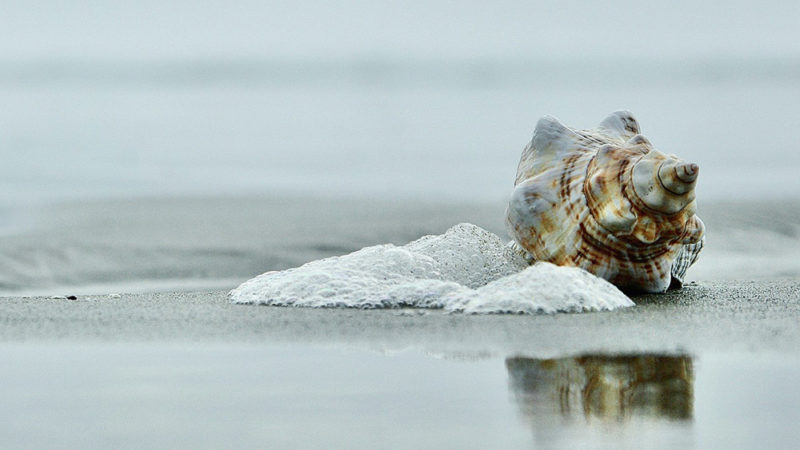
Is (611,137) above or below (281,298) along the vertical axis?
above

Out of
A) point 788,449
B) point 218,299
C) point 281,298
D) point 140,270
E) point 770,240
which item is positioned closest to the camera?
point 788,449

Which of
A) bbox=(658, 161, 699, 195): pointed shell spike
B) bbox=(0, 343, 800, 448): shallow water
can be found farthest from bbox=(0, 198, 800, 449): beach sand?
bbox=(658, 161, 699, 195): pointed shell spike

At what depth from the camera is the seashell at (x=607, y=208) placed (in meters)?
4.06

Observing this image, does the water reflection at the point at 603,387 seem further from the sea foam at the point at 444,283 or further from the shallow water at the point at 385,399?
the sea foam at the point at 444,283

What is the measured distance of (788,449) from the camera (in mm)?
1985

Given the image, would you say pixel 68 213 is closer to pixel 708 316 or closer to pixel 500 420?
pixel 708 316

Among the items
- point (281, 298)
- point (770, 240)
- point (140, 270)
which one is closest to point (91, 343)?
point (281, 298)

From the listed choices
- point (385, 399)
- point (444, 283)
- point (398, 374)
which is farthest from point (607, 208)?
point (385, 399)

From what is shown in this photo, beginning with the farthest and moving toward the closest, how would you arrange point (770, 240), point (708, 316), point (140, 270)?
point (770, 240)
point (140, 270)
point (708, 316)

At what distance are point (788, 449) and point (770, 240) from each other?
228 inches

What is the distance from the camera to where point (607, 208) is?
13.7 feet

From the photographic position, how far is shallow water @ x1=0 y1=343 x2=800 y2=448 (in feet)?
6.82

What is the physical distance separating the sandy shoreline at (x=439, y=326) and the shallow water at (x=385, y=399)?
162 mm

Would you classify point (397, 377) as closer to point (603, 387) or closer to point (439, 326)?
point (603, 387)
